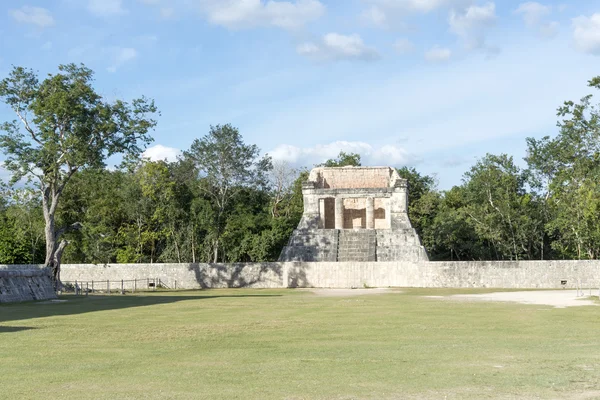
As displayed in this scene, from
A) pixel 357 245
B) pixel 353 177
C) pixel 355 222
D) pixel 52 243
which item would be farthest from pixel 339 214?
pixel 52 243

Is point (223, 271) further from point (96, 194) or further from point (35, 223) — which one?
point (35, 223)

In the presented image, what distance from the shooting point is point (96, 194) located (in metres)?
46.9

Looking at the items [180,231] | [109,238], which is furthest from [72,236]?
[180,231]

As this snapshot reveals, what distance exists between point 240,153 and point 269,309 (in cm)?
3003

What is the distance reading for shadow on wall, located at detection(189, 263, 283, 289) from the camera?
115ft

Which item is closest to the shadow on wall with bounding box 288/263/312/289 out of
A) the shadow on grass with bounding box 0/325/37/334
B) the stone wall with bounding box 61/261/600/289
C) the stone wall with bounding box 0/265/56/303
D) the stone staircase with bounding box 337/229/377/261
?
the stone wall with bounding box 61/261/600/289

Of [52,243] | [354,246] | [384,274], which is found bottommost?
[384,274]

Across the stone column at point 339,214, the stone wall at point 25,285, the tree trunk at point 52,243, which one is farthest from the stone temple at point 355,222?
the stone wall at point 25,285

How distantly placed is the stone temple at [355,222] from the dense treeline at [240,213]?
298 centimetres

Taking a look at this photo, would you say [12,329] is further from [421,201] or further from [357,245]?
[421,201]

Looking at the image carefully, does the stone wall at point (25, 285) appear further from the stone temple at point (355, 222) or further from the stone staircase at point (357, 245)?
the stone staircase at point (357, 245)

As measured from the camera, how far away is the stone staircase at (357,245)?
3631 cm

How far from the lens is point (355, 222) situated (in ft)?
157

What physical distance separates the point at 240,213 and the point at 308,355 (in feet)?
120
